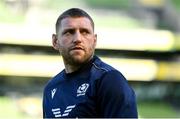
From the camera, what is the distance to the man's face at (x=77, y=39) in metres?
1.70

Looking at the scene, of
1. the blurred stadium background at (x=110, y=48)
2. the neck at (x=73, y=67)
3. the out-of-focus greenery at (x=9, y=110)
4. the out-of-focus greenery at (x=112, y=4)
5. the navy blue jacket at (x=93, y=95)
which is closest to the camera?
the navy blue jacket at (x=93, y=95)

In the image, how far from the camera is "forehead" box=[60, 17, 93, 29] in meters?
1.72

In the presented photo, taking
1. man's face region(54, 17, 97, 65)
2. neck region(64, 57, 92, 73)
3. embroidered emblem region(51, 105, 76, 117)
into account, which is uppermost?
man's face region(54, 17, 97, 65)

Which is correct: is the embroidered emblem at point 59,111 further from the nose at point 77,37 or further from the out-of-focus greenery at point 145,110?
the out-of-focus greenery at point 145,110

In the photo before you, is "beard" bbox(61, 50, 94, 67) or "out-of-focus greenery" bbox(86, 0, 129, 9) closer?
"beard" bbox(61, 50, 94, 67)

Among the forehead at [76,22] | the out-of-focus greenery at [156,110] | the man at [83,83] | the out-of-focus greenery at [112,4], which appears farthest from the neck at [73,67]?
the out-of-focus greenery at [112,4]

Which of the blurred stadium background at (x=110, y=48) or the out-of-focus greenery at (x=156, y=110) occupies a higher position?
the blurred stadium background at (x=110, y=48)

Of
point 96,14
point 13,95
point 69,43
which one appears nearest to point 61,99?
point 69,43

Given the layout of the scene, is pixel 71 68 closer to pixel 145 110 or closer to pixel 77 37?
pixel 77 37

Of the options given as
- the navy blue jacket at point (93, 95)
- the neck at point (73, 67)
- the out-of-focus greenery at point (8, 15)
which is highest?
the neck at point (73, 67)

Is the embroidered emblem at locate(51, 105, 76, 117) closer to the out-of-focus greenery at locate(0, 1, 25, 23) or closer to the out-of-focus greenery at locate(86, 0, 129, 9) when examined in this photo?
the out-of-focus greenery at locate(0, 1, 25, 23)

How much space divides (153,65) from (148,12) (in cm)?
90

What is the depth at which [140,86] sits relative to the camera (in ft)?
29.4

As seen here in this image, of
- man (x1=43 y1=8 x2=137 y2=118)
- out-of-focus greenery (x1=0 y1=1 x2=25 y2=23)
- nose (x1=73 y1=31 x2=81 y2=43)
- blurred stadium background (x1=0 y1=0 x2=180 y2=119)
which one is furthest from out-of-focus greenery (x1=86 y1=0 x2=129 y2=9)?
nose (x1=73 y1=31 x2=81 y2=43)
